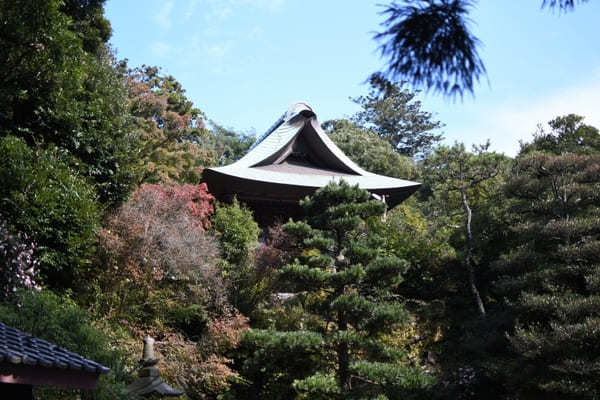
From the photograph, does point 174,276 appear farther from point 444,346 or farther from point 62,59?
point 444,346

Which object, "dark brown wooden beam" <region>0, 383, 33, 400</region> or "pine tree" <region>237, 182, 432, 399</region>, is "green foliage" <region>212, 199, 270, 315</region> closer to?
"pine tree" <region>237, 182, 432, 399</region>

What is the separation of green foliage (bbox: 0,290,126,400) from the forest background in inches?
0.8

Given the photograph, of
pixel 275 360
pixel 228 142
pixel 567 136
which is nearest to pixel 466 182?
pixel 567 136

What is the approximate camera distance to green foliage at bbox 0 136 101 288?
764 cm

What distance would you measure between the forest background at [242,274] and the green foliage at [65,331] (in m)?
0.02

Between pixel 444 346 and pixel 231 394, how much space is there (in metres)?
4.22

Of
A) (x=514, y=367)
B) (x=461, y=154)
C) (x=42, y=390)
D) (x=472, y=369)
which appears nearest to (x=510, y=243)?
(x=461, y=154)

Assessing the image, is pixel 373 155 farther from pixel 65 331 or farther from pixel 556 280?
pixel 65 331

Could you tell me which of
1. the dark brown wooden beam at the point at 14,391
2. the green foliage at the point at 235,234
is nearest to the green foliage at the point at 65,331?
the dark brown wooden beam at the point at 14,391

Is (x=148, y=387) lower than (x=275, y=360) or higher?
higher

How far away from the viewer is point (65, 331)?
643 centimetres

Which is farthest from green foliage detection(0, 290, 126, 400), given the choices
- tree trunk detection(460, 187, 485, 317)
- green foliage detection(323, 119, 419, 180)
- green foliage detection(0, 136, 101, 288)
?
green foliage detection(323, 119, 419, 180)

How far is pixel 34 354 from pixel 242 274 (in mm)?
7154

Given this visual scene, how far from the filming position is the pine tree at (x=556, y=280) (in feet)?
22.9
